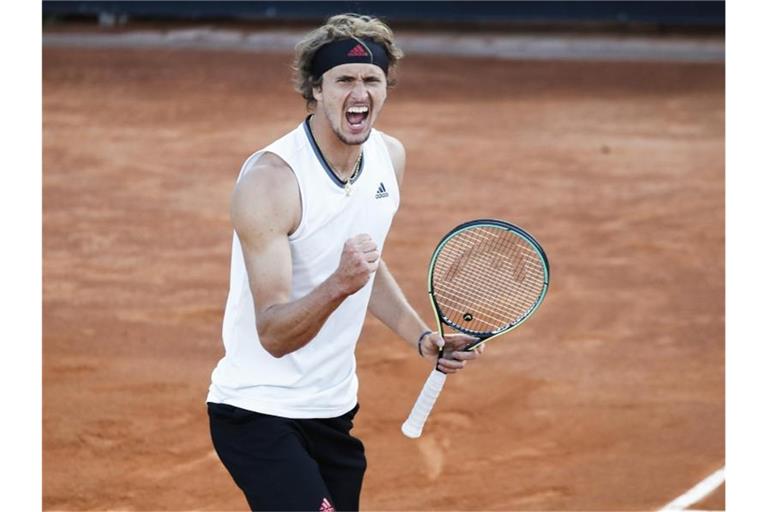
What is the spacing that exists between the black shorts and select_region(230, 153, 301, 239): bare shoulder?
57 cm

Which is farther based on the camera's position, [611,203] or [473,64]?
[473,64]

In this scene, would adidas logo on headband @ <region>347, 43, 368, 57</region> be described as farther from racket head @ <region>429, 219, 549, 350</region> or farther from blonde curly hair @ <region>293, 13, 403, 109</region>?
racket head @ <region>429, 219, 549, 350</region>

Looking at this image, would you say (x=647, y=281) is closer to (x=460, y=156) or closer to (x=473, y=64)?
(x=460, y=156)

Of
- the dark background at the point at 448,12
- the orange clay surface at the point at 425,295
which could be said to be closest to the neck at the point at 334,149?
the orange clay surface at the point at 425,295

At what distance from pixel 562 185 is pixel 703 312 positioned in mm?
3605

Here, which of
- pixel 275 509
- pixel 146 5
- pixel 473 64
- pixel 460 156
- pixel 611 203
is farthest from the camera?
pixel 146 5

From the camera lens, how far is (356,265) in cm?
324

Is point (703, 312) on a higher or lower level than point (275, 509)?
lower

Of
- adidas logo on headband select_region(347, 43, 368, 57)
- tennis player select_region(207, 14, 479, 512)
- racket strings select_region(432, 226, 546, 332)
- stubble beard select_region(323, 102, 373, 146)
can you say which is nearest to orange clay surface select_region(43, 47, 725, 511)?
racket strings select_region(432, 226, 546, 332)

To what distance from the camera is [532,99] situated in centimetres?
1628

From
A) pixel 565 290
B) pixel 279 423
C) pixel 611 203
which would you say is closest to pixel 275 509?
pixel 279 423

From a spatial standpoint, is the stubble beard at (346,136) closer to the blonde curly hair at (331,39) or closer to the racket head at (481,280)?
the blonde curly hair at (331,39)

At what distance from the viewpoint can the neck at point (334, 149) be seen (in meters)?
3.68

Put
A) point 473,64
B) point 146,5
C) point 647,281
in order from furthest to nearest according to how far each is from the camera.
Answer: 1. point 146,5
2. point 473,64
3. point 647,281
